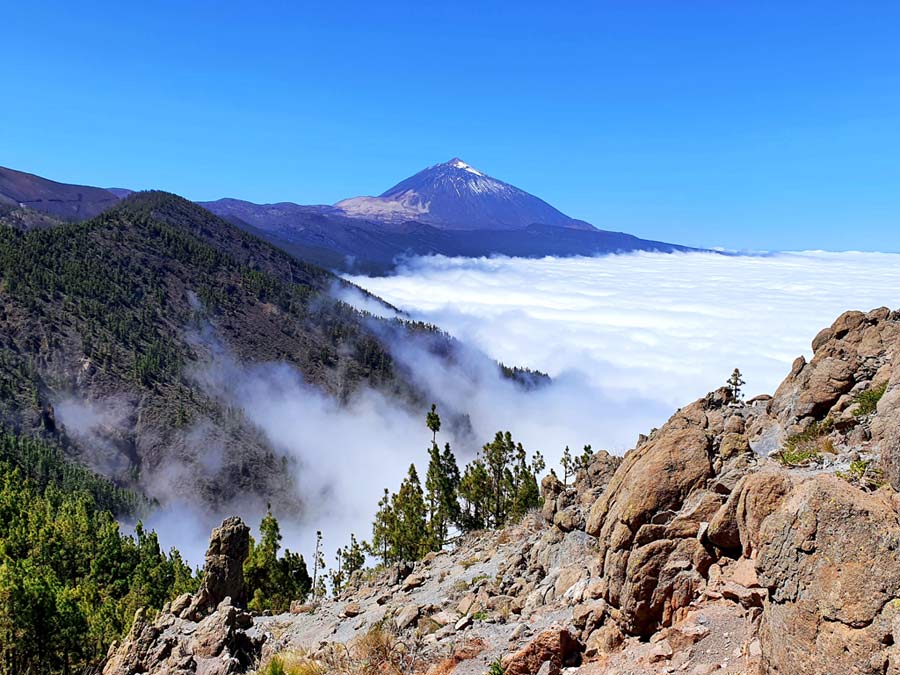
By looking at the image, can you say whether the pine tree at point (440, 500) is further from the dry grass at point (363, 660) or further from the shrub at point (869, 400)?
the shrub at point (869, 400)

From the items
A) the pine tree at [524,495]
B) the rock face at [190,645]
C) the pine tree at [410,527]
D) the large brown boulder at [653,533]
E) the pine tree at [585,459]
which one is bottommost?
the pine tree at [410,527]

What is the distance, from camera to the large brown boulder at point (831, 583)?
6.80 metres

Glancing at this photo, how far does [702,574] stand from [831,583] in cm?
376

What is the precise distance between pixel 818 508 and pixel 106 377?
171 metres

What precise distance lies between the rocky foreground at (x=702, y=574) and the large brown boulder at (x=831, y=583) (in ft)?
0.05

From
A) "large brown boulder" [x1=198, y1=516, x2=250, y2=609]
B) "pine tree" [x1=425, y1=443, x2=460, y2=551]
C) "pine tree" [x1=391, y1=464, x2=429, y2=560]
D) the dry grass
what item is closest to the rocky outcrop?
the dry grass

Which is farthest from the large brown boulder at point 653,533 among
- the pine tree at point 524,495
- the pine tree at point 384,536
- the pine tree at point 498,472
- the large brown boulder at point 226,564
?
the pine tree at point 384,536

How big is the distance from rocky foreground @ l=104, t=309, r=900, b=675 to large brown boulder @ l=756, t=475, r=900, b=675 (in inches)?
0.6

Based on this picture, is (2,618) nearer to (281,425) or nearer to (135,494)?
(135,494)

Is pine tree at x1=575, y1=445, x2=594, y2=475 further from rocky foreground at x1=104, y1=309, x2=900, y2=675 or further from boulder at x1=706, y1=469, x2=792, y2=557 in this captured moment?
boulder at x1=706, y1=469, x2=792, y2=557

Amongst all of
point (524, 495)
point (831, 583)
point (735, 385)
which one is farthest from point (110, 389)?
point (831, 583)

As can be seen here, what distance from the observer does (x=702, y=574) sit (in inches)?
423

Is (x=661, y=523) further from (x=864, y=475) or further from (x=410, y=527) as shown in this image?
(x=410, y=527)

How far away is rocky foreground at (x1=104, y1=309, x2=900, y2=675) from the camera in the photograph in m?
7.27
